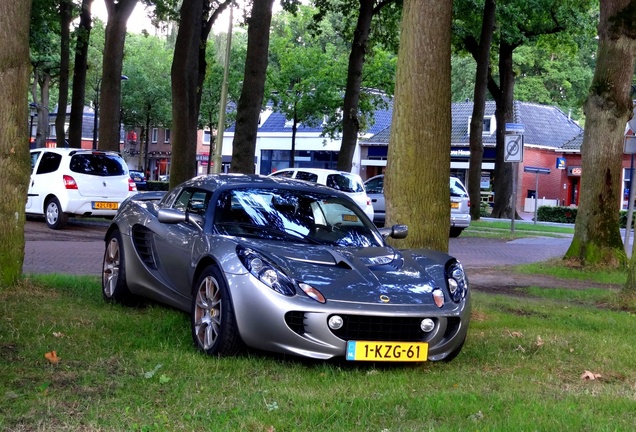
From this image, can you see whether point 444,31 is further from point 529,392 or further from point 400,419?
point 400,419

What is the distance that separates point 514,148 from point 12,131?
51.1ft

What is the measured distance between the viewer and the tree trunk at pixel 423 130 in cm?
896

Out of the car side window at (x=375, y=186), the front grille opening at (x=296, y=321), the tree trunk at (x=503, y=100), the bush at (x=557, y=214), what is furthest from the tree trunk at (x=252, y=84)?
the bush at (x=557, y=214)

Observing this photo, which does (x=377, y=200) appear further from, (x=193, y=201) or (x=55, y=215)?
(x=193, y=201)

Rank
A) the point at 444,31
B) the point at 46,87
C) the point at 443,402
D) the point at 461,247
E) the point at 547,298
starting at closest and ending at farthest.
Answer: the point at 443,402, the point at 444,31, the point at 547,298, the point at 461,247, the point at 46,87

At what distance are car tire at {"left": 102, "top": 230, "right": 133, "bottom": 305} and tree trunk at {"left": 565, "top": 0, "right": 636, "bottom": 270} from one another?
8.64 m

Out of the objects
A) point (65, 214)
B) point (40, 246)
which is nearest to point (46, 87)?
point (65, 214)

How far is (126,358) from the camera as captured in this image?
642 cm

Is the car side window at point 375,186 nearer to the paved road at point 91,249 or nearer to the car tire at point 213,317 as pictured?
the paved road at point 91,249

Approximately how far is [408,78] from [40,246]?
8.75 meters

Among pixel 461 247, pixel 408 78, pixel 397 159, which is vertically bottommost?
pixel 461 247

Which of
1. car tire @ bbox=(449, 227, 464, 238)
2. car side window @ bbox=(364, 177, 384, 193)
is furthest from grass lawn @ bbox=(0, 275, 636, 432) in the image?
car side window @ bbox=(364, 177, 384, 193)

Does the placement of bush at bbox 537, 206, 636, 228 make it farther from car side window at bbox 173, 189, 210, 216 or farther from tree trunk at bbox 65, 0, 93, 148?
car side window at bbox 173, 189, 210, 216

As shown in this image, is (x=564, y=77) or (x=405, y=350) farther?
(x=564, y=77)
